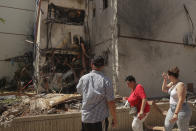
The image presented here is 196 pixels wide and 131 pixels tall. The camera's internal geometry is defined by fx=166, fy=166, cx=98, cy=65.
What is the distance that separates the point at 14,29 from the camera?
15.6m

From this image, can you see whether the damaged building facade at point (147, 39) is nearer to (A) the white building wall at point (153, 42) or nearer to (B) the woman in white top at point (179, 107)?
(A) the white building wall at point (153, 42)

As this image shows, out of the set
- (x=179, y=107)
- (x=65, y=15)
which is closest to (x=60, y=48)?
(x=65, y=15)

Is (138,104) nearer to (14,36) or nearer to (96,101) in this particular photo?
(96,101)

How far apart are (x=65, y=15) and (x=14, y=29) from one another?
6.72 meters

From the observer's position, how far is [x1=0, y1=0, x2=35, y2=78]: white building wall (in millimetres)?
15031

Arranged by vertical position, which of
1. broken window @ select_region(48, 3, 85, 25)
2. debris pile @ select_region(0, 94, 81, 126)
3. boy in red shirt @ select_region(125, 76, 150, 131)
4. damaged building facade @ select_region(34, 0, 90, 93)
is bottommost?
debris pile @ select_region(0, 94, 81, 126)

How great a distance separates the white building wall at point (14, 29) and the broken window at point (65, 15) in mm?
6079

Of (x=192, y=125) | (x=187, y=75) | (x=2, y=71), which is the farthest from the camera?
(x=2, y=71)

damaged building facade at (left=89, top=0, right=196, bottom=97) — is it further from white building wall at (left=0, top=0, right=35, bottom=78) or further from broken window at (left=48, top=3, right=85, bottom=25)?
white building wall at (left=0, top=0, right=35, bottom=78)

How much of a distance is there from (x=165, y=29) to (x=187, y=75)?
3136 mm

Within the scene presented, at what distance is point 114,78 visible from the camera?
8.34 metres

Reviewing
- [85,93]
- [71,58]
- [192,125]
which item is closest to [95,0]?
[71,58]

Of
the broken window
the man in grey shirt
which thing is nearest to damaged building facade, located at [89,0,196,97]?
the broken window

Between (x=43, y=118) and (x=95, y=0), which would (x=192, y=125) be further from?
(x=95, y=0)
